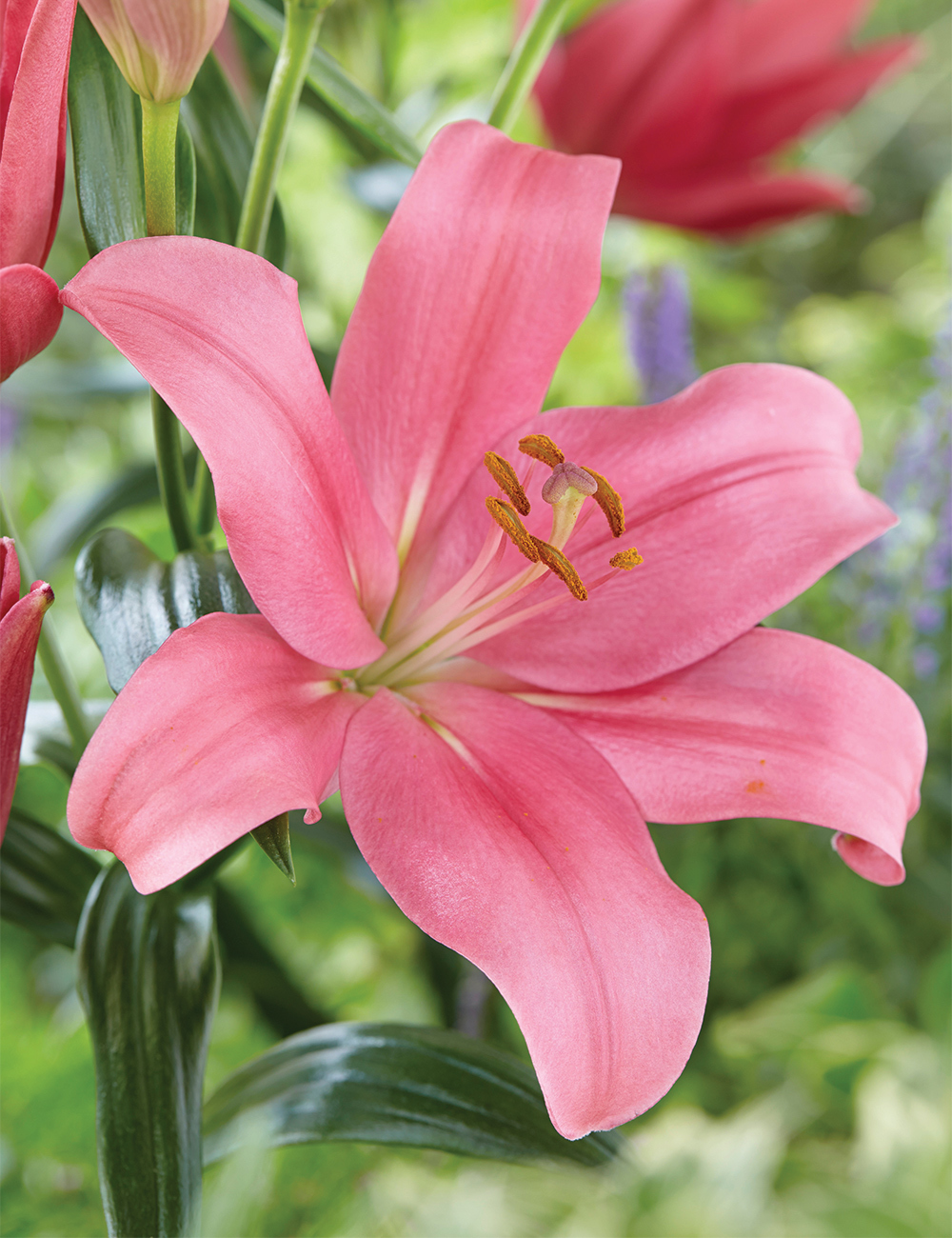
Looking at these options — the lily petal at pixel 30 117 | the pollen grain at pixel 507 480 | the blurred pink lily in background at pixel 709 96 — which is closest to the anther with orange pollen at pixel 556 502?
the pollen grain at pixel 507 480

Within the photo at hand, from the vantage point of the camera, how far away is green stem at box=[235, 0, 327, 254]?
228mm

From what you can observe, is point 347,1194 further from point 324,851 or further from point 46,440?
point 46,440

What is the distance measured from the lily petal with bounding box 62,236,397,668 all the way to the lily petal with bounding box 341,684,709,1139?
0.11ft

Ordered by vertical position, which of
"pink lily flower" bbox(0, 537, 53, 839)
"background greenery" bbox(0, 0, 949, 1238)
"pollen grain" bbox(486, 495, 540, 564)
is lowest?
"background greenery" bbox(0, 0, 949, 1238)

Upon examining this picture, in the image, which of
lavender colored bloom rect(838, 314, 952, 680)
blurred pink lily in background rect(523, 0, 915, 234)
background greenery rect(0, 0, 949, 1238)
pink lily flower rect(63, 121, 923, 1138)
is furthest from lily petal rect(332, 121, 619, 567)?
lavender colored bloom rect(838, 314, 952, 680)

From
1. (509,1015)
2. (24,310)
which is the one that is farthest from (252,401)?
(509,1015)

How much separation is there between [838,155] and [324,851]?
6.12 ft

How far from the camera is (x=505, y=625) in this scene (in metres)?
0.25

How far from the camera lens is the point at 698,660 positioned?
0.25 m

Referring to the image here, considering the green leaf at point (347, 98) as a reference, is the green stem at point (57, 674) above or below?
below

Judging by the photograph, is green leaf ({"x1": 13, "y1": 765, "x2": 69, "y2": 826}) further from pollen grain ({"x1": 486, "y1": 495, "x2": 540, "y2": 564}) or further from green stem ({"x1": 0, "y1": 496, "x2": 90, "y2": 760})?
pollen grain ({"x1": 486, "y1": 495, "x2": 540, "y2": 564})

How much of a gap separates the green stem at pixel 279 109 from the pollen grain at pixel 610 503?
0.10m

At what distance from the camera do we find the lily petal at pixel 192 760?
17 centimetres

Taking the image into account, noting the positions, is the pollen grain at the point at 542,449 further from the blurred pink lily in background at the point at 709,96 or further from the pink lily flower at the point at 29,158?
the blurred pink lily in background at the point at 709,96
